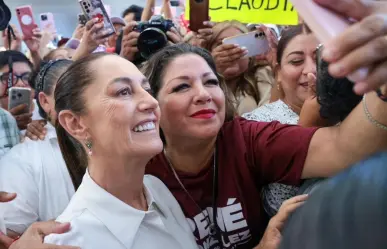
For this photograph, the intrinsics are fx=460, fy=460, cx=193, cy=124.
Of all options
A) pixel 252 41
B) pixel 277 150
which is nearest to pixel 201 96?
pixel 277 150

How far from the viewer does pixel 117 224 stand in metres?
1.08

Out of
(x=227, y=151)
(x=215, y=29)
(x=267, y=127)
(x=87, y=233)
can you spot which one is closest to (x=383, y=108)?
(x=267, y=127)

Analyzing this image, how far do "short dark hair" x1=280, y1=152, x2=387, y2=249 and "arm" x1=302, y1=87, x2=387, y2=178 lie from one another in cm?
52

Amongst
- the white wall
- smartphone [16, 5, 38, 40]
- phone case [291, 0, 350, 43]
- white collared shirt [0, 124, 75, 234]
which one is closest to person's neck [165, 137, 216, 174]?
white collared shirt [0, 124, 75, 234]

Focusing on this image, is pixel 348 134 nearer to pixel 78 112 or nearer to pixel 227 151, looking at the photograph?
pixel 227 151

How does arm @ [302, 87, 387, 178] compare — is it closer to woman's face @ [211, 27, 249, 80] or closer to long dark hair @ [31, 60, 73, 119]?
woman's face @ [211, 27, 249, 80]

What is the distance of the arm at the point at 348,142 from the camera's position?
86 centimetres

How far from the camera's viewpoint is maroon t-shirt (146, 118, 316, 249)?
1.20 metres

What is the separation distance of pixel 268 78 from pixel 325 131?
1.23 meters

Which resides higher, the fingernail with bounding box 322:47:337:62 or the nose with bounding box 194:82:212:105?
the fingernail with bounding box 322:47:337:62

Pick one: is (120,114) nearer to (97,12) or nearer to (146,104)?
(146,104)

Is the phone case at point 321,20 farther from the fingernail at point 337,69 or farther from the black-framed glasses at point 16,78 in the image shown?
the black-framed glasses at point 16,78

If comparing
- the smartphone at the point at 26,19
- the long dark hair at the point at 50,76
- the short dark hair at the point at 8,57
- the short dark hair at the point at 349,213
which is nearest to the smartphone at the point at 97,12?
the long dark hair at the point at 50,76

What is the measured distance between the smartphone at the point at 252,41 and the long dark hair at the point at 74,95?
0.76 m
